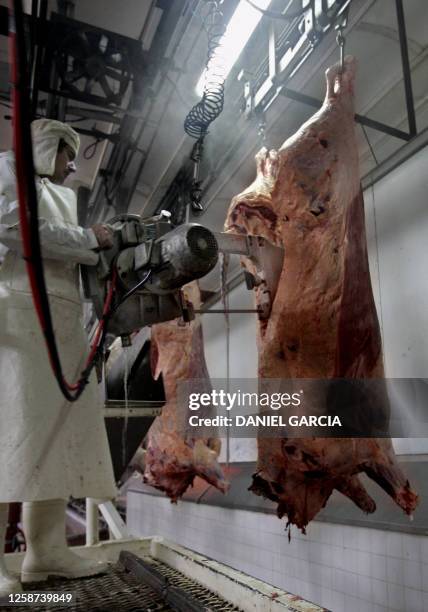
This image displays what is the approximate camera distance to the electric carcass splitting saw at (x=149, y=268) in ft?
5.53

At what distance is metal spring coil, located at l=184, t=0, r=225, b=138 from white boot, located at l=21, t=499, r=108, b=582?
6.14 ft

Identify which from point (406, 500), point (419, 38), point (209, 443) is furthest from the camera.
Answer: point (209, 443)

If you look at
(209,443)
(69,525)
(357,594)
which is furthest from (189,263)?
(69,525)

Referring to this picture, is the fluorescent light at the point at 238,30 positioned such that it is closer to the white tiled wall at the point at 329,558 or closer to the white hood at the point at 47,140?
the white hood at the point at 47,140

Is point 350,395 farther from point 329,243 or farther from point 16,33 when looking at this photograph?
point 16,33

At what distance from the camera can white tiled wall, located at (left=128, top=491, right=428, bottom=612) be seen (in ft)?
7.93

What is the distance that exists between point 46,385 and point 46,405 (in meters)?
0.06

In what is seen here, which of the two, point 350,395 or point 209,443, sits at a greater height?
point 350,395

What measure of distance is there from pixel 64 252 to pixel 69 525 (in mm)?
7148

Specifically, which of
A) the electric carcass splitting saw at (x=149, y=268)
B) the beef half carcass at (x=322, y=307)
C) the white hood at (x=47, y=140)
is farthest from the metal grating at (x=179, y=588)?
the white hood at (x=47, y=140)

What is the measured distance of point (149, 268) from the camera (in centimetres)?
176

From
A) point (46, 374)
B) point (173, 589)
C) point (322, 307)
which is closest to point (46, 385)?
point (46, 374)

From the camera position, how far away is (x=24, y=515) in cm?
207

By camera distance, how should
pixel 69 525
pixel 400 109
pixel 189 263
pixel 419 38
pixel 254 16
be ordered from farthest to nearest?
pixel 69 525 → pixel 400 109 → pixel 419 38 → pixel 254 16 → pixel 189 263
